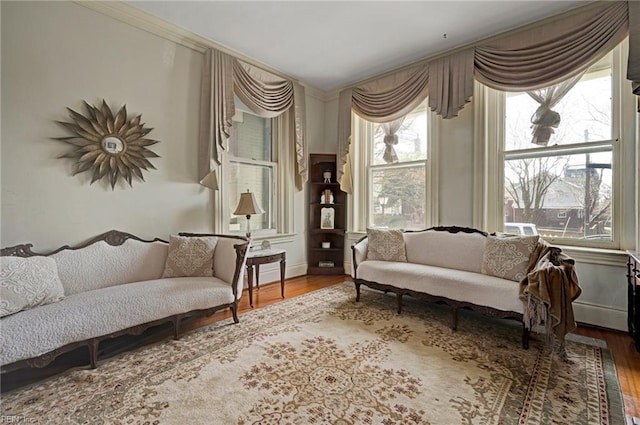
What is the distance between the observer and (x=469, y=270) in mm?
3090

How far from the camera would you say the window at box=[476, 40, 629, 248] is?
9.29 feet

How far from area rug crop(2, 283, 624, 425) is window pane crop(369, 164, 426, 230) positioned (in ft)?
5.82

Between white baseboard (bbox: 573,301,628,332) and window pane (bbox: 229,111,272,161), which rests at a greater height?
window pane (bbox: 229,111,272,161)

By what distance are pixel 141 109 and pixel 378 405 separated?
130 inches

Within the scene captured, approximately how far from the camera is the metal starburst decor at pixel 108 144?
2611 millimetres

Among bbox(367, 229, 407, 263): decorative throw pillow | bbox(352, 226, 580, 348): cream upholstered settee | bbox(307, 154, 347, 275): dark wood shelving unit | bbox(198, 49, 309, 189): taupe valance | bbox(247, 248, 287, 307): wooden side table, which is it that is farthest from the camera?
bbox(307, 154, 347, 275): dark wood shelving unit

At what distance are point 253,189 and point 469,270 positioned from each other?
2863 mm

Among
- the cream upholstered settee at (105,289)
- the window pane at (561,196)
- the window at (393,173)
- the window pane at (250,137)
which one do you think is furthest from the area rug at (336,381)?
the window pane at (250,137)

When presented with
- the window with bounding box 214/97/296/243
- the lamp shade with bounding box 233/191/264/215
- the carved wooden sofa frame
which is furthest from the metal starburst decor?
the carved wooden sofa frame

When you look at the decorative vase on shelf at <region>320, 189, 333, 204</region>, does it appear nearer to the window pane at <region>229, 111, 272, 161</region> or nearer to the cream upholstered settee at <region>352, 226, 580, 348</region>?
the window pane at <region>229, 111, 272, 161</region>

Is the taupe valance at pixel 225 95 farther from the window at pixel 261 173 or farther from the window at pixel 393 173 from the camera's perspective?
the window at pixel 393 173

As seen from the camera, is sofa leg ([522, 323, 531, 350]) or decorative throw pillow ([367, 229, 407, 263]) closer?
sofa leg ([522, 323, 531, 350])

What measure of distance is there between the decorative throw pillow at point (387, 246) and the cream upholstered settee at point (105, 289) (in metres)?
1.58

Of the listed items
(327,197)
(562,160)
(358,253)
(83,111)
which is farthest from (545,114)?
(83,111)
